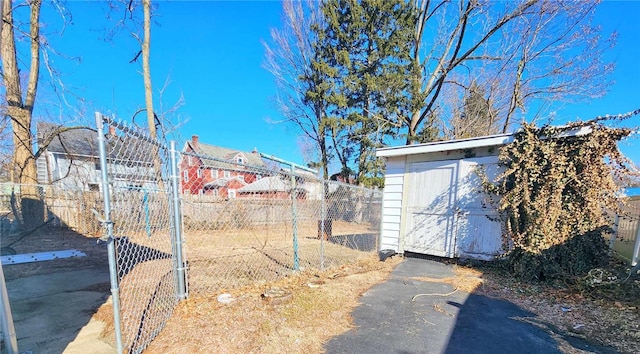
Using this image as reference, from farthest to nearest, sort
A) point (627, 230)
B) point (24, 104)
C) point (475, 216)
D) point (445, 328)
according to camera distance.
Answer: point (24, 104) < point (627, 230) < point (475, 216) < point (445, 328)

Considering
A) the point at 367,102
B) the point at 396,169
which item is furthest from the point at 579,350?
the point at 367,102

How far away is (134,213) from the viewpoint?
2.75 meters

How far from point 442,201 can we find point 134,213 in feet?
18.1

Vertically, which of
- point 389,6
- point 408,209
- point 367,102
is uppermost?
point 389,6

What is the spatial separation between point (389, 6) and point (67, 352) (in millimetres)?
14042

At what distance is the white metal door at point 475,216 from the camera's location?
5164 millimetres

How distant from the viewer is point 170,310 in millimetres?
2814

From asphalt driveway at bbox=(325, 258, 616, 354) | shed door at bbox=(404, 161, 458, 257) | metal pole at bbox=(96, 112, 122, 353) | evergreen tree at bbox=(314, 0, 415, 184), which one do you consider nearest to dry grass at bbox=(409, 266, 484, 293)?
asphalt driveway at bbox=(325, 258, 616, 354)

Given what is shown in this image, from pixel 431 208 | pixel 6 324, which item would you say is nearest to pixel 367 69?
pixel 431 208

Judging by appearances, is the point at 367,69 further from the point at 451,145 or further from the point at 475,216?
the point at 475,216

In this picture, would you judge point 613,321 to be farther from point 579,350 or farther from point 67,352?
point 67,352

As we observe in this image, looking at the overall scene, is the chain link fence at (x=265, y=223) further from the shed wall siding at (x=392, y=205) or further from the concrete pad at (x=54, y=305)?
the concrete pad at (x=54, y=305)

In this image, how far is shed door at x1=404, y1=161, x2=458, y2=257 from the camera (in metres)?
5.66

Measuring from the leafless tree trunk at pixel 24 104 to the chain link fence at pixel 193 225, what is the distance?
181 inches
